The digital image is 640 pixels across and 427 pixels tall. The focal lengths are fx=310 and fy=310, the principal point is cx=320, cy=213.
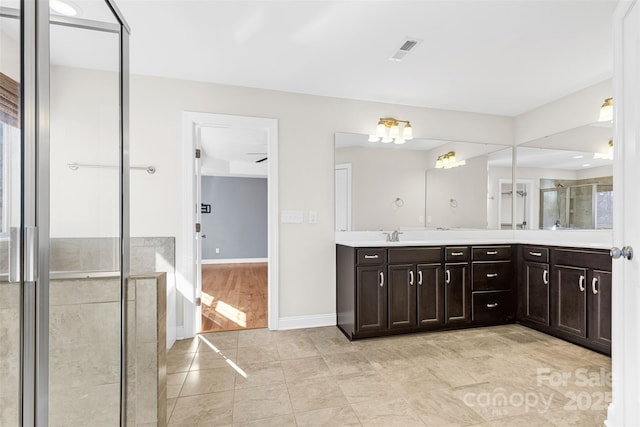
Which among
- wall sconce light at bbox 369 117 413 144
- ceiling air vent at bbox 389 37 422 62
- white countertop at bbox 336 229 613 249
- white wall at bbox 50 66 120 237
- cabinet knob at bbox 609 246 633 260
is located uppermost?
ceiling air vent at bbox 389 37 422 62

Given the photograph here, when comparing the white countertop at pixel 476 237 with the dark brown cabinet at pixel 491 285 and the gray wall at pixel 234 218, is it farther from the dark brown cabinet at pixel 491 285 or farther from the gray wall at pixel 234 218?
the gray wall at pixel 234 218

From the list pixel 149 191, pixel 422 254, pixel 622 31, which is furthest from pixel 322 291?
pixel 622 31

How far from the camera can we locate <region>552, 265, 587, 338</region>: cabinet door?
260 centimetres

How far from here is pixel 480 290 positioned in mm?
3145

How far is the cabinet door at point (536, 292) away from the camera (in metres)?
2.95

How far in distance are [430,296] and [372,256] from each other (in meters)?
0.72

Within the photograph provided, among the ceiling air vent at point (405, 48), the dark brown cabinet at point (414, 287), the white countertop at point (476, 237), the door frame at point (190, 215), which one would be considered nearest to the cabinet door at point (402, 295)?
the dark brown cabinet at point (414, 287)

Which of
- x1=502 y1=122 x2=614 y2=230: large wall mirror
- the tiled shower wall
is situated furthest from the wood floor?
x1=502 y1=122 x2=614 y2=230: large wall mirror

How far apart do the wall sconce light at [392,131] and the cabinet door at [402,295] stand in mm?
1407

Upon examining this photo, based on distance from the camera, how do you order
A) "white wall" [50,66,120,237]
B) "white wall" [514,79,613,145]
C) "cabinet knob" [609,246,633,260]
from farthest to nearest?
"white wall" [514,79,613,145]
"cabinet knob" [609,246,633,260]
"white wall" [50,66,120,237]

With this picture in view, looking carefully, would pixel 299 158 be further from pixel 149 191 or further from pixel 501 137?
pixel 501 137

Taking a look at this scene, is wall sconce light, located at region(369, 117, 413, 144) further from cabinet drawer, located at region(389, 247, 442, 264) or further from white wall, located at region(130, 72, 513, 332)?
cabinet drawer, located at region(389, 247, 442, 264)

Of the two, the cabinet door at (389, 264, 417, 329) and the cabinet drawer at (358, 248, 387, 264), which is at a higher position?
the cabinet drawer at (358, 248, 387, 264)

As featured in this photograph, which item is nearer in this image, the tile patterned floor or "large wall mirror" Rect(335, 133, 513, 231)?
A: the tile patterned floor
